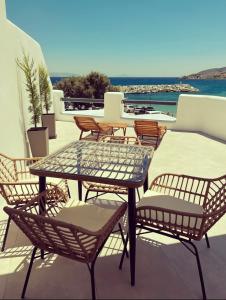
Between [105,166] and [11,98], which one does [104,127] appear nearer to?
[11,98]

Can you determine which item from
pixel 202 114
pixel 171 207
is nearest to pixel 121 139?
pixel 171 207

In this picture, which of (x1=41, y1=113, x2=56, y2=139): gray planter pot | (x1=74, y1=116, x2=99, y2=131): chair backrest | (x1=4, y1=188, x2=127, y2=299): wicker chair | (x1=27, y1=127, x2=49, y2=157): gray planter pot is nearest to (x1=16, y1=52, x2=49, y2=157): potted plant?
(x1=27, y1=127, x2=49, y2=157): gray planter pot

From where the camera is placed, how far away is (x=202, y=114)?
7.62 metres

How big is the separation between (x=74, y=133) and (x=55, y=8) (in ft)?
63.1

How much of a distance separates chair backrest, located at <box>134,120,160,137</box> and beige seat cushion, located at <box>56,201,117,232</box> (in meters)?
4.03

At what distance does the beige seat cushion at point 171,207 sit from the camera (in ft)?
6.54

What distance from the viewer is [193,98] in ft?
25.2

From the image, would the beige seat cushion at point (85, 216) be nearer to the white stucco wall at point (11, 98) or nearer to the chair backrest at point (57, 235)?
the chair backrest at point (57, 235)

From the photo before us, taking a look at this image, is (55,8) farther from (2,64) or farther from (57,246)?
(57,246)

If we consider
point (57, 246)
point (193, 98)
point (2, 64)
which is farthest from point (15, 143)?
Result: point (193, 98)

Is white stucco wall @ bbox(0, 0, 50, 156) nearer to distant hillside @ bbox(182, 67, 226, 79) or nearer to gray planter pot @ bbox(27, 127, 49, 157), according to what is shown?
gray planter pot @ bbox(27, 127, 49, 157)

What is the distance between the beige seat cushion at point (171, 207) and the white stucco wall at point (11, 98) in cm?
258

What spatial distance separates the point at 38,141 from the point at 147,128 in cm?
254

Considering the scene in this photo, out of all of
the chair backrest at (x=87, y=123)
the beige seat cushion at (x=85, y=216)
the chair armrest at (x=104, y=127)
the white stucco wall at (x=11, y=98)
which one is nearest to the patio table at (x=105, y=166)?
the beige seat cushion at (x=85, y=216)
